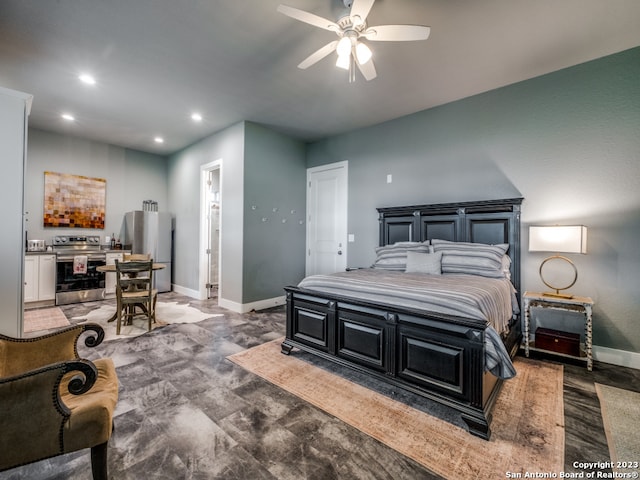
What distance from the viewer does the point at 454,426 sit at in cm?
191

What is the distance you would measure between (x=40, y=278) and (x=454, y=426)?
6.18 meters

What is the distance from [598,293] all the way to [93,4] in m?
5.22

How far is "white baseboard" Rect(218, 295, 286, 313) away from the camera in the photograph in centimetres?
459

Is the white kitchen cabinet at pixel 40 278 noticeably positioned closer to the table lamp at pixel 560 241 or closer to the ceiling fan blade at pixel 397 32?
the ceiling fan blade at pixel 397 32

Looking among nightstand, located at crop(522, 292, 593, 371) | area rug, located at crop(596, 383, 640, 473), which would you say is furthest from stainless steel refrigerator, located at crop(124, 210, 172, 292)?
area rug, located at crop(596, 383, 640, 473)

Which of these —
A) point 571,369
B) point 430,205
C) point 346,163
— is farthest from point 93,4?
point 571,369

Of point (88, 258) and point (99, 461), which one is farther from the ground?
point (88, 258)

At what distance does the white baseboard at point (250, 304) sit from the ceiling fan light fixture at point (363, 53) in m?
3.65

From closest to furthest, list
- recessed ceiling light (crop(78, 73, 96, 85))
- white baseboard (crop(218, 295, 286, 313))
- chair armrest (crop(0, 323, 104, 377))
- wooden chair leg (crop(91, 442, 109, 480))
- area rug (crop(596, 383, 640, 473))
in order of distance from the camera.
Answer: wooden chair leg (crop(91, 442, 109, 480)), chair armrest (crop(0, 323, 104, 377)), area rug (crop(596, 383, 640, 473)), recessed ceiling light (crop(78, 73, 96, 85)), white baseboard (crop(218, 295, 286, 313))

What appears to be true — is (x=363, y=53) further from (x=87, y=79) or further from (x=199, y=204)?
(x=199, y=204)

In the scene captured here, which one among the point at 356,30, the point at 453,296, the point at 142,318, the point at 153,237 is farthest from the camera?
the point at 153,237

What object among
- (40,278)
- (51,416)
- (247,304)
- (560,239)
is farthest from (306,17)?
(40,278)

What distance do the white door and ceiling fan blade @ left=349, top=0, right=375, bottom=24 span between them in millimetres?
2982

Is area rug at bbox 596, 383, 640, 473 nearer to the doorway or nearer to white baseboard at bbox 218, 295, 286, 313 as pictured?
white baseboard at bbox 218, 295, 286, 313
